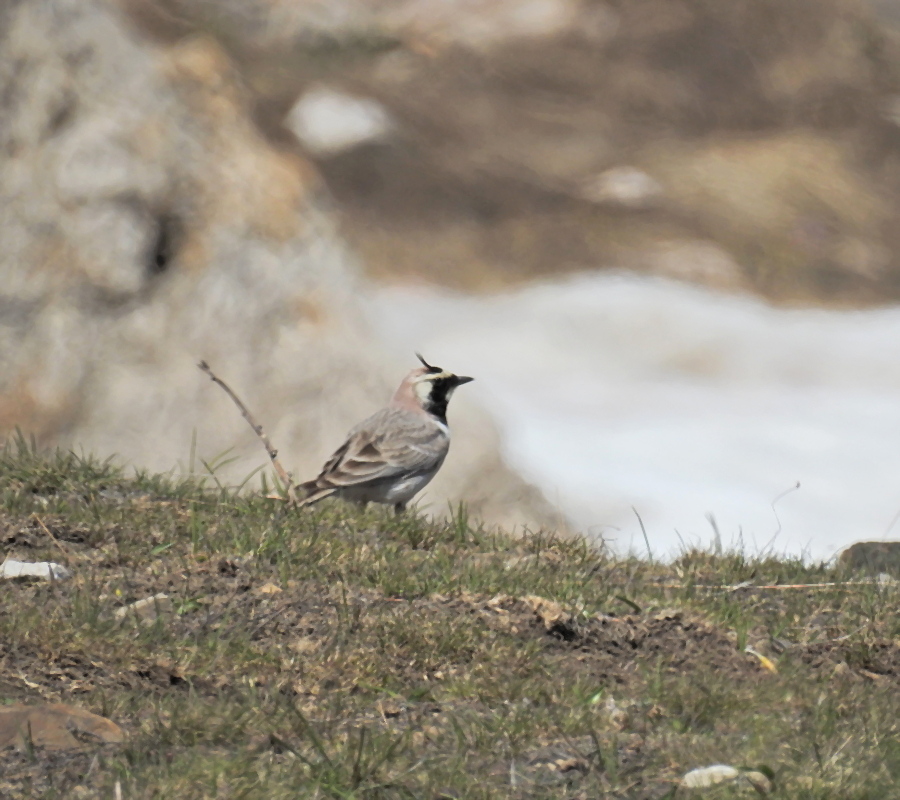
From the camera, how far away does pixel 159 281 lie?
10.2 meters

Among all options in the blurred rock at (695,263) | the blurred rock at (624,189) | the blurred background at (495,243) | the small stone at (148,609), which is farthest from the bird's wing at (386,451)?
the blurred rock at (624,189)

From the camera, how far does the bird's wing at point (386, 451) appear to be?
25.4 feet

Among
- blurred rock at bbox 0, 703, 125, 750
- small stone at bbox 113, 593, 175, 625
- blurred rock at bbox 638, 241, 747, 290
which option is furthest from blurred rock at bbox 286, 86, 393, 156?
blurred rock at bbox 0, 703, 125, 750

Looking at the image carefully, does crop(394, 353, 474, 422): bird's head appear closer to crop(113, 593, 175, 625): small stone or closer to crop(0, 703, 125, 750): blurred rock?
crop(113, 593, 175, 625): small stone

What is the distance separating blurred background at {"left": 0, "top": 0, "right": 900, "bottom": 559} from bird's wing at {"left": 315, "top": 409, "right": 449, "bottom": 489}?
0.64 meters

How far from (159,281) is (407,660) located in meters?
5.76

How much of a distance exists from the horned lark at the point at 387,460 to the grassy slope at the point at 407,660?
3.10ft

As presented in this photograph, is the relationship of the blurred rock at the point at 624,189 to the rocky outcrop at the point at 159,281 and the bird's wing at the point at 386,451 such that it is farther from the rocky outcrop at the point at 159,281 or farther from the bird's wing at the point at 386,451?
the bird's wing at the point at 386,451

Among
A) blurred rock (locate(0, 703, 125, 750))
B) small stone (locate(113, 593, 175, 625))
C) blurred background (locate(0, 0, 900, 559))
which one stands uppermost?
blurred background (locate(0, 0, 900, 559))

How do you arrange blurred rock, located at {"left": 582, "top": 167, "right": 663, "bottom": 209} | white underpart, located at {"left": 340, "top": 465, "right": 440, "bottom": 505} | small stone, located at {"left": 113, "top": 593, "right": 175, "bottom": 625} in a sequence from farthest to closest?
blurred rock, located at {"left": 582, "top": 167, "right": 663, "bottom": 209} < white underpart, located at {"left": 340, "top": 465, "right": 440, "bottom": 505} < small stone, located at {"left": 113, "top": 593, "right": 175, "bottom": 625}

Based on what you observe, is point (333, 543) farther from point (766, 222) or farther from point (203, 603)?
point (766, 222)

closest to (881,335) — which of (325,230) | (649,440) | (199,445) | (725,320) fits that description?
(725,320)

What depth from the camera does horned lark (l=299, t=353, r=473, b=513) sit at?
25.3 ft

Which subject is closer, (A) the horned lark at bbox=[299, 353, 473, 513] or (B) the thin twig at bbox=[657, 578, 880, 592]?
(B) the thin twig at bbox=[657, 578, 880, 592]
